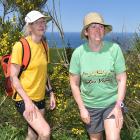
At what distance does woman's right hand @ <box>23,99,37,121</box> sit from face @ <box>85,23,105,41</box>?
1.03 meters

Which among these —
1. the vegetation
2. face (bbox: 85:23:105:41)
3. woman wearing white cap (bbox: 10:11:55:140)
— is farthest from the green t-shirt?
the vegetation

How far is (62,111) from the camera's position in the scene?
7.49 metres

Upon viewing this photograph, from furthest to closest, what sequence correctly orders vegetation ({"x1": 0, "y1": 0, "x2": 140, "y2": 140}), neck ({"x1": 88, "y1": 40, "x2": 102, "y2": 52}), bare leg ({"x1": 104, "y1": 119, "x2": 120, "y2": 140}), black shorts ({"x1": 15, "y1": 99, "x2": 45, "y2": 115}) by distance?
vegetation ({"x1": 0, "y1": 0, "x2": 140, "y2": 140}) → black shorts ({"x1": 15, "y1": 99, "x2": 45, "y2": 115}) → neck ({"x1": 88, "y1": 40, "x2": 102, "y2": 52}) → bare leg ({"x1": 104, "y1": 119, "x2": 120, "y2": 140})

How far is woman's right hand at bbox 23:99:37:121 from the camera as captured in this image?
5.37 meters

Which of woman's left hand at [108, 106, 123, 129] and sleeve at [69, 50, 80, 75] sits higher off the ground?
sleeve at [69, 50, 80, 75]

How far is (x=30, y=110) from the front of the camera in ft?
17.7

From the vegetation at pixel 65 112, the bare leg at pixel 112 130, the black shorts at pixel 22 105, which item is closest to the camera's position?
the bare leg at pixel 112 130

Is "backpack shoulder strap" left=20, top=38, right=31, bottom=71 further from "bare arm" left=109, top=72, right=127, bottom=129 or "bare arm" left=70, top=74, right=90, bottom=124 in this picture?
"bare arm" left=109, top=72, right=127, bottom=129

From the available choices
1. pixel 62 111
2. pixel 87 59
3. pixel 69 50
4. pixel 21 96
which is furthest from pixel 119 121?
pixel 69 50

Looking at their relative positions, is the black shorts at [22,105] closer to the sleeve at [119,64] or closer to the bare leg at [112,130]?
the bare leg at [112,130]

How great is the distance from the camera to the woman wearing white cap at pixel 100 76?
532cm

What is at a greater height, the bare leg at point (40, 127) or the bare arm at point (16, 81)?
the bare arm at point (16, 81)

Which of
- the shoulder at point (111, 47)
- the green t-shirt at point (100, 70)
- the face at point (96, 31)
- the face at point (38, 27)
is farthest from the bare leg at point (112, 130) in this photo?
the face at point (38, 27)

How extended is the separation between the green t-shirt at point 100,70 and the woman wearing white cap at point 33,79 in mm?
451
